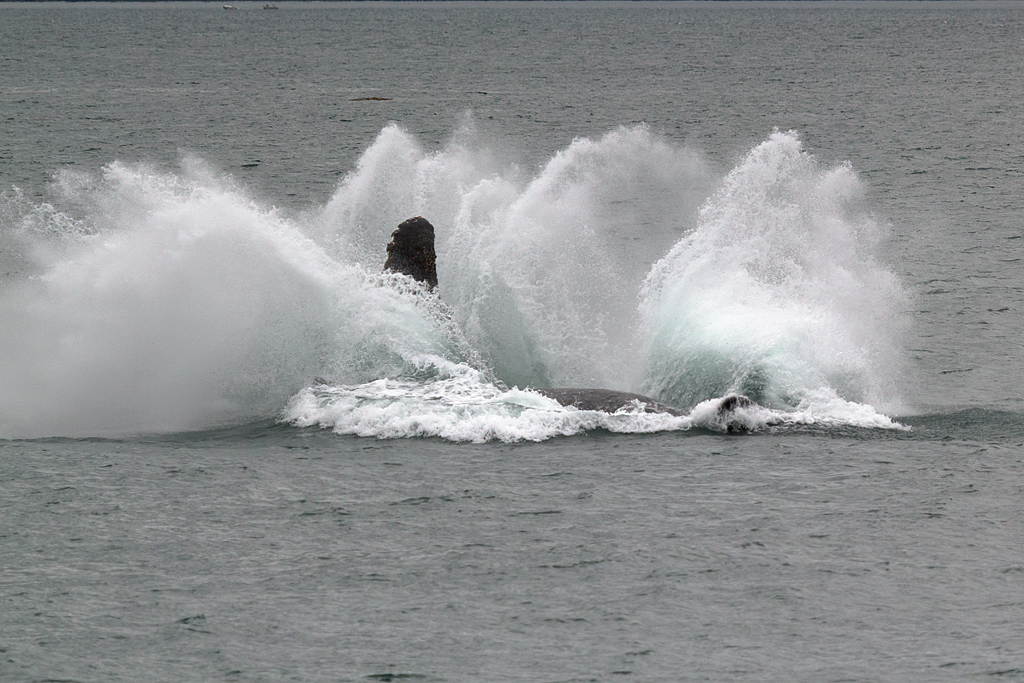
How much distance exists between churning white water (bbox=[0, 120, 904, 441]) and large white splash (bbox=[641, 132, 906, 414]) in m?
0.05

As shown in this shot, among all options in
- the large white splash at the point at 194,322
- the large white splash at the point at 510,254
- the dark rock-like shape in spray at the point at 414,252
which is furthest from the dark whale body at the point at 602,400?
the dark rock-like shape in spray at the point at 414,252

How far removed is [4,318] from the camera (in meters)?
25.7

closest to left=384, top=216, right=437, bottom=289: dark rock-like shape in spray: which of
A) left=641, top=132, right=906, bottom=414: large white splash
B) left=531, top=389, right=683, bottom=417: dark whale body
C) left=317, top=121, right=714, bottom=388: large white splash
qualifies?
left=317, top=121, right=714, bottom=388: large white splash

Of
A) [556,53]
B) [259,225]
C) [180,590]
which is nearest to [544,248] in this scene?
[259,225]

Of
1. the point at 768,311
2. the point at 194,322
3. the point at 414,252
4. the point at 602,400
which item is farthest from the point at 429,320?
the point at 768,311

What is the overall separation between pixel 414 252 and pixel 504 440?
18.6 ft

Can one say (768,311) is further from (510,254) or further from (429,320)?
(429,320)

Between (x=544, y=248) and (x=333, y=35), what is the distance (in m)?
166

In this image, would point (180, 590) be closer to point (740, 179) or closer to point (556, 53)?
point (740, 179)

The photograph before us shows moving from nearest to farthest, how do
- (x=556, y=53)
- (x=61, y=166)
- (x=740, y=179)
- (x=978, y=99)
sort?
(x=740, y=179), (x=61, y=166), (x=978, y=99), (x=556, y=53)

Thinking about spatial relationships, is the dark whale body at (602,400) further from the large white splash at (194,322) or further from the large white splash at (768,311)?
the large white splash at (194,322)

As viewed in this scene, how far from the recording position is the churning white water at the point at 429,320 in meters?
22.9

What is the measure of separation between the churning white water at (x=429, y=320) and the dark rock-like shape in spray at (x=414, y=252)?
1.10 ft

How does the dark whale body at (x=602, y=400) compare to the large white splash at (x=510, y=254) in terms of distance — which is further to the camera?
the large white splash at (x=510, y=254)
